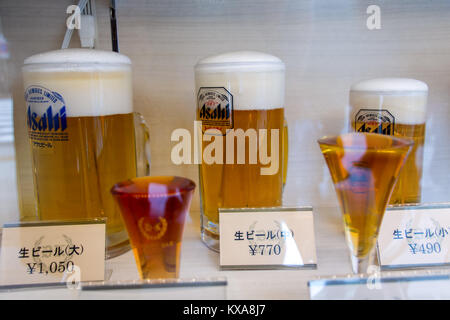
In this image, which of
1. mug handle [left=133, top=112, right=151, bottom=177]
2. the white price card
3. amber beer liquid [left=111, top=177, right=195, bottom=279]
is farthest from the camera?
mug handle [left=133, top=112, right=151, bottom=177]

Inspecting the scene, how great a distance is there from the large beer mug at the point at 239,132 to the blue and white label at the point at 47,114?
19cm

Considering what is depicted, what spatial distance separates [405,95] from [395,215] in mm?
179

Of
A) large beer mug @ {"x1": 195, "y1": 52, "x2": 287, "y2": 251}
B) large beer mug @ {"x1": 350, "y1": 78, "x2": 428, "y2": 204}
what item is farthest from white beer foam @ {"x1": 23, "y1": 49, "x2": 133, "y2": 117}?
large beer mug @ {"x1": 350, "y1": 78, "x2": 428, "y2": 204}

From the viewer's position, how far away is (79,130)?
525 mm

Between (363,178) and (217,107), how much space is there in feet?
0.74

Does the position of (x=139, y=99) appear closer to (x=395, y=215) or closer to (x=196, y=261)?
(x=196, y=261)

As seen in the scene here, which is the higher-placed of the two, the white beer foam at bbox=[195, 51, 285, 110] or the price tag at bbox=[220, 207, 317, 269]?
the white beer foam at bbox=[195, 51, 285, 110]

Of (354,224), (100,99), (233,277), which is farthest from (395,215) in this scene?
(100,99)

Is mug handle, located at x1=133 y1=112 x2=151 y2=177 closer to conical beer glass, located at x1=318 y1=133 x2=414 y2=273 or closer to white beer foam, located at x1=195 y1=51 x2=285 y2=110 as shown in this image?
white beer foam, located at x1=195 y1=51 x2=285 y2=110

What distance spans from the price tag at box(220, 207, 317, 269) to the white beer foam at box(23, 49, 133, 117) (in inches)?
9.3

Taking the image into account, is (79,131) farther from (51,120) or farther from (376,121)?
(376,121)

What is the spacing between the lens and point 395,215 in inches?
21.0

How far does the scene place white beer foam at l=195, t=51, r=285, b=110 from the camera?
0.53 m

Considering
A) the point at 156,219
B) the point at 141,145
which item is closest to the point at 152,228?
the point at 156,219
